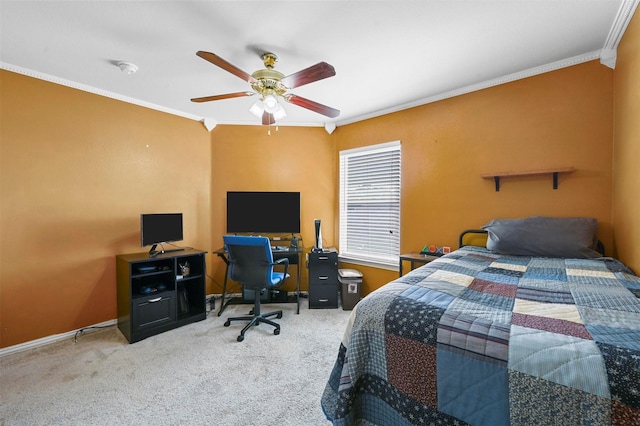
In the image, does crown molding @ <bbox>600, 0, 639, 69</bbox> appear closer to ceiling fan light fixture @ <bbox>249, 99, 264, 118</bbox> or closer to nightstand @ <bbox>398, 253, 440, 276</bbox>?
nightstand @ <bbox>398, 253, 440, 276</bbox>

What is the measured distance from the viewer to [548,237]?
6.88 ft

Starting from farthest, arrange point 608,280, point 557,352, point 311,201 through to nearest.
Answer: point 311,201 < point 608,280 < point 557,352

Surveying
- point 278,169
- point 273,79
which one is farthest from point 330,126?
point 273,79

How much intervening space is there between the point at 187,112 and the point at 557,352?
13.5ft

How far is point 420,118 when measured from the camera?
318 cm

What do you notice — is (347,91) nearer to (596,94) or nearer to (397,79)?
(397,79)

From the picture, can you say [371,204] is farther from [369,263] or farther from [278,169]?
[278,169]

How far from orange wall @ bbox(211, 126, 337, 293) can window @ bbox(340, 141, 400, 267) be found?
242 mm

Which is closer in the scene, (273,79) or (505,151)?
(273,79)

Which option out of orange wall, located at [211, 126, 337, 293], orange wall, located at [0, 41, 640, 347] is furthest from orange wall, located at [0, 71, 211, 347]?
orange wall, located at [211, 126, 337, 293]

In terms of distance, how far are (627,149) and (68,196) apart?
15.7 feet

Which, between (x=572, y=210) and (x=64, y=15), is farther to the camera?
(x=572, y=210)

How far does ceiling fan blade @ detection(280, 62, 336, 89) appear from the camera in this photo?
5.71 feet

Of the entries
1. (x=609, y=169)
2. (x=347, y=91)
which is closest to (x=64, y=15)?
(x=347, y=91)
